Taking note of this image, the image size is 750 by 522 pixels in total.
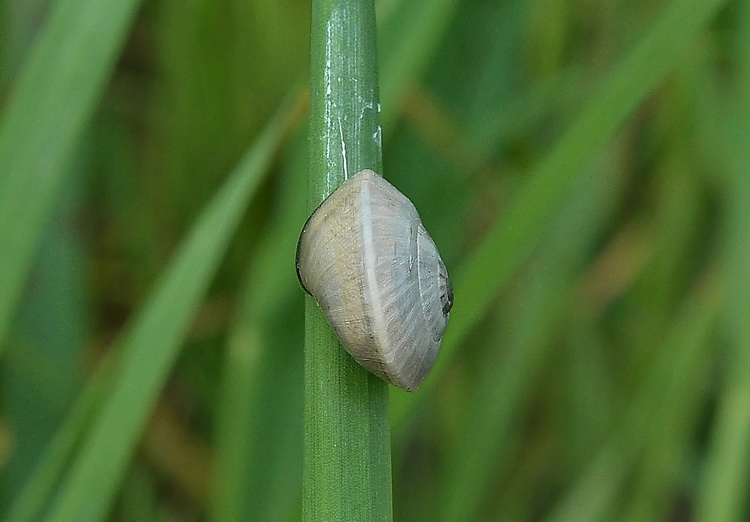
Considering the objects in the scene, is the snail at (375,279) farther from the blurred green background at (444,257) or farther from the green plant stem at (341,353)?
the blurred green background at (444,257)

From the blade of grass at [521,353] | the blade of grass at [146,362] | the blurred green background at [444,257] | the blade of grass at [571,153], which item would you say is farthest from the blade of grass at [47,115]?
the blade of grass at [521,353]

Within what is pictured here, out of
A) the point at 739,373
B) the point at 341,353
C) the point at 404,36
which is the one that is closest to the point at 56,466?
the point at 341,353

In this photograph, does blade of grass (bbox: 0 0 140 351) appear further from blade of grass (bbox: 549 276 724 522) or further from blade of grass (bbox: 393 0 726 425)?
blade of grass (bbox: 549 276 724 522)

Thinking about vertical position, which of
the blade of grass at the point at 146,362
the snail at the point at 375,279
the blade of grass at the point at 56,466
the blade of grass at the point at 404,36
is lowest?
the blade of grass at the point at 56,466

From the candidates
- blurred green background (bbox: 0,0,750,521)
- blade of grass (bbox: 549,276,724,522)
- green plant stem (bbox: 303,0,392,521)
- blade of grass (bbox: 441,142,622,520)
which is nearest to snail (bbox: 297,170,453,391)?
green plant stem (bbox: 303,0,392,521)

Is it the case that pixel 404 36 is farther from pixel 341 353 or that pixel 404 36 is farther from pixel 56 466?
pixel 56 466
